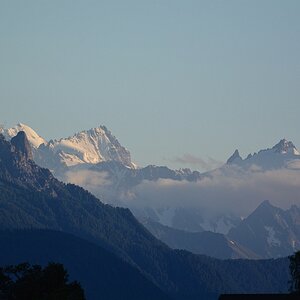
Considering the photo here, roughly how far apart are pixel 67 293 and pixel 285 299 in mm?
28304

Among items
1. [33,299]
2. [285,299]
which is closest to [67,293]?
[33,299]

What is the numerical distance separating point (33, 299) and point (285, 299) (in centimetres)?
3087

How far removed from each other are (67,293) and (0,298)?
1439 centimetres

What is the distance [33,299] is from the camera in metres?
197

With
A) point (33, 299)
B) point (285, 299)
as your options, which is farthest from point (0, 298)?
point (285, 299)

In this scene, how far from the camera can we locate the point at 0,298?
199250mm

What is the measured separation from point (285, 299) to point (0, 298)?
35.1 metres

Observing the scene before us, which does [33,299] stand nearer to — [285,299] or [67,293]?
[67,293]

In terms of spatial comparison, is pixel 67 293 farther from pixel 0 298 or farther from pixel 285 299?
pixel 285 299

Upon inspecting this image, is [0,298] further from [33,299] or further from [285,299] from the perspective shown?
[285,299]

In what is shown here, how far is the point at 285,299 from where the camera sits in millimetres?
198500
